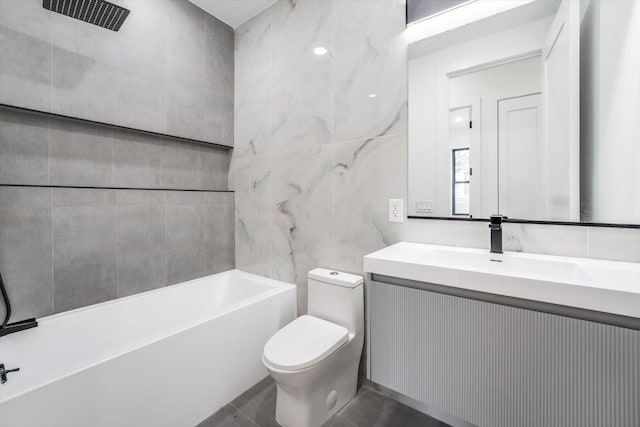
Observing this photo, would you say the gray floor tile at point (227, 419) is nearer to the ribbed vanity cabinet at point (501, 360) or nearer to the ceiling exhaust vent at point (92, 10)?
the ribbed vanity cabinet at point (501, 360)

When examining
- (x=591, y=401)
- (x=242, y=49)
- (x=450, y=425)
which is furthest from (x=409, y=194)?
(x=242, y=49)

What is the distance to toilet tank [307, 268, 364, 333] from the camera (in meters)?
1.66

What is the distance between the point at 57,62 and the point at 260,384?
87.5 inches

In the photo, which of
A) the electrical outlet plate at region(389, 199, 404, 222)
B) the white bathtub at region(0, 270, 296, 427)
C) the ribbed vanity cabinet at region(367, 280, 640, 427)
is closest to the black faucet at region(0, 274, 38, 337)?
the white bathtub at region(0, 270, 296, 427)

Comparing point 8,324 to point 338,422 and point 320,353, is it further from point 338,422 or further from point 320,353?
point 338,422

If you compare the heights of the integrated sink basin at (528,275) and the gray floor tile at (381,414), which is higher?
the integrated sink basin at (528,275)

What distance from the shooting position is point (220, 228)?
2490 millimetres

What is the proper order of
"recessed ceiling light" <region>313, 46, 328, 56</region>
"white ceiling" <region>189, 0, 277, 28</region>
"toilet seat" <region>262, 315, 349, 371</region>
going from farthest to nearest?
"white ceiling" <region>189, 0, 277, 28</region>, "recessed ceiling light" <region>313, 46, 328, 56</region>, "toilet seat" <region>262, 315, 349, 371</region>

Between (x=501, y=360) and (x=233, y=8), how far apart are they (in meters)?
2.80

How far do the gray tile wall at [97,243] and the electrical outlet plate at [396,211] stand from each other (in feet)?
4.96

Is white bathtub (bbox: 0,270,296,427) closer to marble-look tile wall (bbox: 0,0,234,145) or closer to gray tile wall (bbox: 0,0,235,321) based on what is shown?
gray tile wall (bbox: 0,0,235,321)

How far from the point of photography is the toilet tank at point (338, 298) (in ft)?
5.46

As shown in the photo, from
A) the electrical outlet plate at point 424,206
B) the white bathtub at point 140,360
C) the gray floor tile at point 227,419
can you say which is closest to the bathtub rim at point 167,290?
the white bathtub at point 140,360

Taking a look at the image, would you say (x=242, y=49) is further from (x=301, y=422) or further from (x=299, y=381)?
(x=301, y=422)
